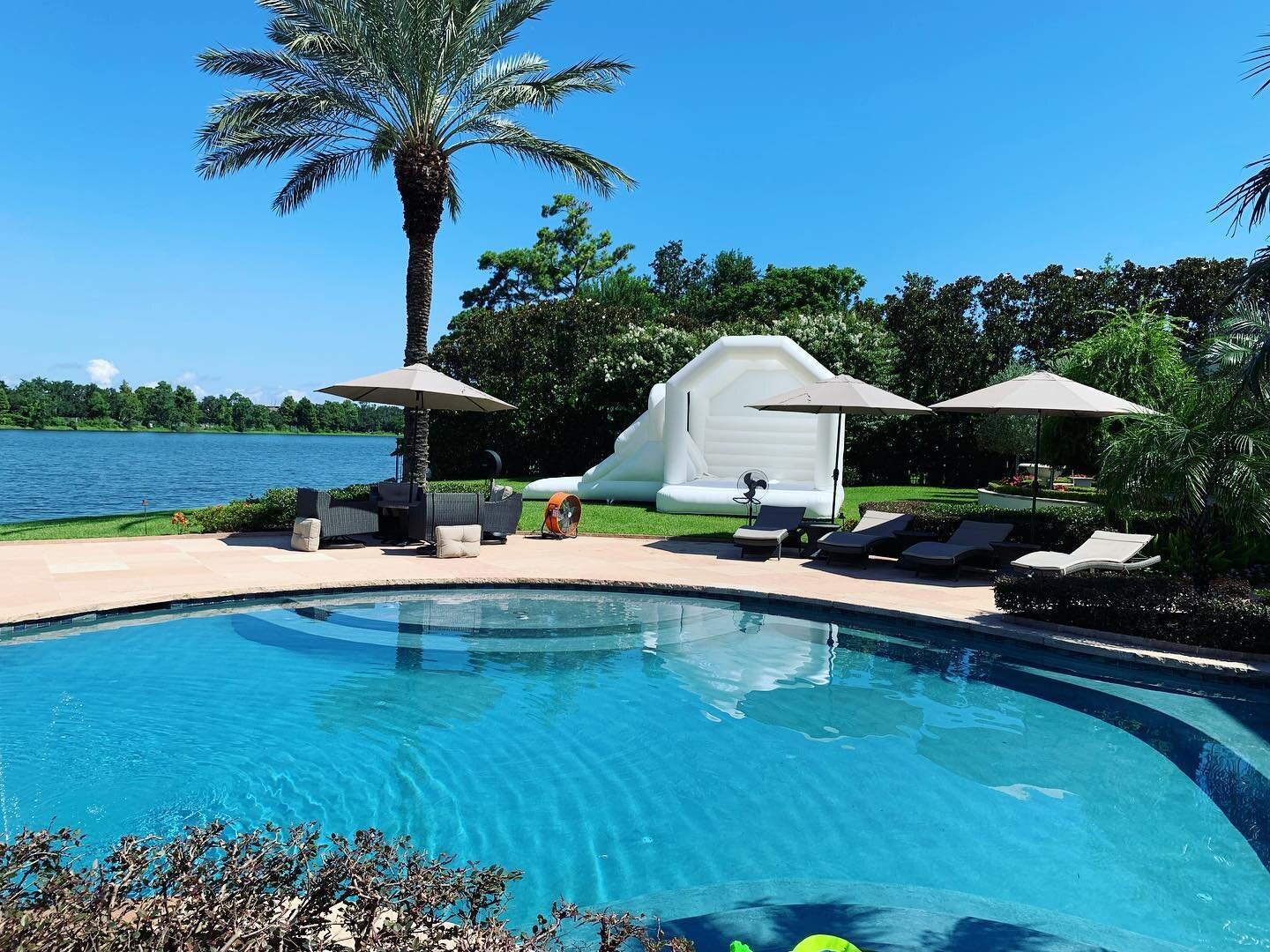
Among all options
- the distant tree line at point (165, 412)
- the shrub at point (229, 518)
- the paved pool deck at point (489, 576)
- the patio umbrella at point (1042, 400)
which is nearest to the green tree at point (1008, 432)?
the patio umbrella at point (1042, 400)

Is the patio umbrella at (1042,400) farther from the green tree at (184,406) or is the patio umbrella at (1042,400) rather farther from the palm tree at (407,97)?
the green tree at (184,406)

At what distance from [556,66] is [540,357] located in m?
12.8

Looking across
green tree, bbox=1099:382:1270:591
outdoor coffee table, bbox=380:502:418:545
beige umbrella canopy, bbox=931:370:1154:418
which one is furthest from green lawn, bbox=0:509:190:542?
green tree, bbox=1099:382:1270:591

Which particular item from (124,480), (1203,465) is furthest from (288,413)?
(1203,465)

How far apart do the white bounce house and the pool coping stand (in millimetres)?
7072

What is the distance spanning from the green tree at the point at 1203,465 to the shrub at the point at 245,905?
8953 mm

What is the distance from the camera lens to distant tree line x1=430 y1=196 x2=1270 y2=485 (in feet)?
86.0

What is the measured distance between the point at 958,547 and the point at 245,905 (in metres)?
11.3

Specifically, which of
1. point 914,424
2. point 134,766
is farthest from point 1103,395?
point 914,424

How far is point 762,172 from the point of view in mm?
38406

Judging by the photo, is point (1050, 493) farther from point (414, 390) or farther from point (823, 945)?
point (823, 945)

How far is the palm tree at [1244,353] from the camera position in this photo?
312 inches

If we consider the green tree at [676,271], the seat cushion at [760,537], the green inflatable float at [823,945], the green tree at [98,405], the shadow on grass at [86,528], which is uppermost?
the green tree at [676,271]

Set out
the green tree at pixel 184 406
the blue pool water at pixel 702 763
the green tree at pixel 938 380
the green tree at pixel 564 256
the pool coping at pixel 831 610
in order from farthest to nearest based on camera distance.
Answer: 1. the green tree at pixel 184 406
2. the green tree at pixel 564 256
3. the green tree at pixel 938 380
4. the pool coping at pixel 831 610
5. the blue pool water at pixel 702 763
